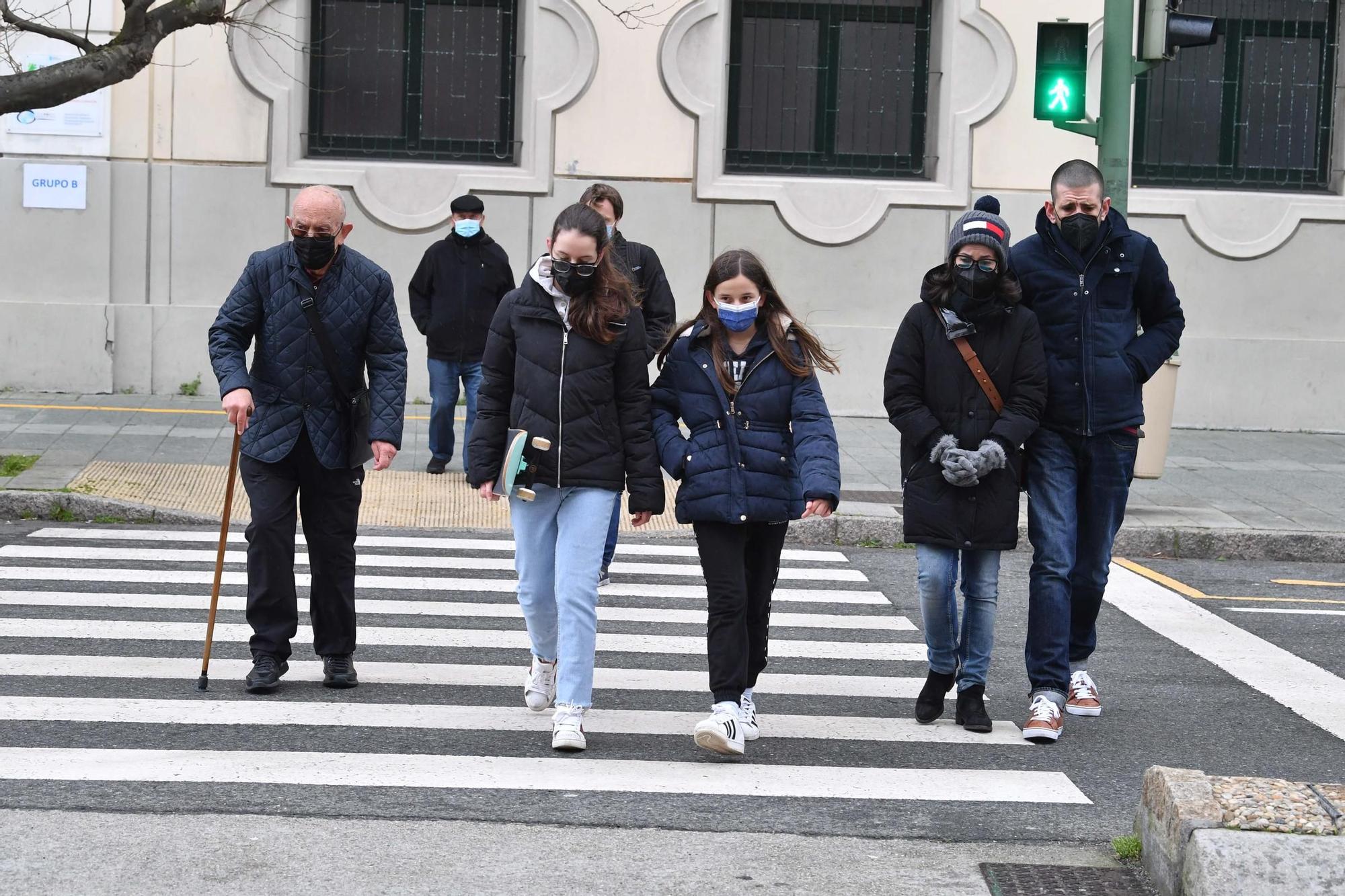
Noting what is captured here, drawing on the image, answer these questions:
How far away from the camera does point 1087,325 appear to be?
6309mm

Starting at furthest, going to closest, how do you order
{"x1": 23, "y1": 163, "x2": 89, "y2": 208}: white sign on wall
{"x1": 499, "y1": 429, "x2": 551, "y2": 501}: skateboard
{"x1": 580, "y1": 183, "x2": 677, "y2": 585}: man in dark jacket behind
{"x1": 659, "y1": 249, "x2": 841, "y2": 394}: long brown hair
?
{"x1": 23, "y1": 163, "x2": 89, "y2": 208}: white sign on wall → {"x1": 580, "y1": 183, "x2": 677, "y2": 585}: man in dark jacket behind → {"x1": 659, "y1": 249, "x2": 841, "y2": 394}: long brown hair → {"x1": 499, "y1": 429, "x2": 551, "y2": 501}: skateboard

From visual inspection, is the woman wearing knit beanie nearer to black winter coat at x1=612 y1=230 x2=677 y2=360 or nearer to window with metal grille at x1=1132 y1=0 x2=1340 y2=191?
black winter coat at x1=612 y1=230 x2=677 y2=360

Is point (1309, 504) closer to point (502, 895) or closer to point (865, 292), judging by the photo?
point (865, 292)

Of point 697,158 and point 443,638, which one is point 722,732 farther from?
point 697,158

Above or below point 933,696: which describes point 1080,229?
above

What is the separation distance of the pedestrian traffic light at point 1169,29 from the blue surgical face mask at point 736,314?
20.8 ft

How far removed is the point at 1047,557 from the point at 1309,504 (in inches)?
262

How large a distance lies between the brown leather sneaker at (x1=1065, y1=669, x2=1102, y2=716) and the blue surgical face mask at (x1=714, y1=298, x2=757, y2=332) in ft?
6.46

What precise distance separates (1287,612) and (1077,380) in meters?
3.51

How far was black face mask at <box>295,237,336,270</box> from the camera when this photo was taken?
639 cm

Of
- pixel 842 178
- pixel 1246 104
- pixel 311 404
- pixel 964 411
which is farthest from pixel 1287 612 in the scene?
pixel 1246 104

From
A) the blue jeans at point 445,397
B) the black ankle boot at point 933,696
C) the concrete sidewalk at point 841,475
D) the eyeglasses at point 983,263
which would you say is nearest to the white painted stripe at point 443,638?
the black ankle boot at point 933,696

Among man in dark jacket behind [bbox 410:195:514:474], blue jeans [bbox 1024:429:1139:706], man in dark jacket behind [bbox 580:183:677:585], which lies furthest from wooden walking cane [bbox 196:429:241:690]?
man in dark jacket behind [bbox 410:195:514:474]

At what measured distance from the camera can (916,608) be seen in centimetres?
899
